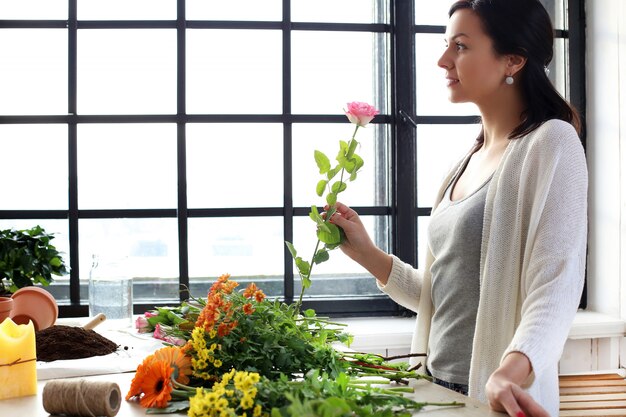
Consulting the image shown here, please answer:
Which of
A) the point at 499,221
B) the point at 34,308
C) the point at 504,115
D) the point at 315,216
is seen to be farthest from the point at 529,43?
the point at 34,308

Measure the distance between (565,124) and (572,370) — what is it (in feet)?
4.93

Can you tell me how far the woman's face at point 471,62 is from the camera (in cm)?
191

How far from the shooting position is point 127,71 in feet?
10.2

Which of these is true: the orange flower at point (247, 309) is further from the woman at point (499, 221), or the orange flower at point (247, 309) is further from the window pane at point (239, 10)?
the window pane at point (239, 10)

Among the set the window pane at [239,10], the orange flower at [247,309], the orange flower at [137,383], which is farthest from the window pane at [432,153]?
the orange flower at [137,383]

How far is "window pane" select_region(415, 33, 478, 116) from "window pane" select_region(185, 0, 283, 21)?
568 mm

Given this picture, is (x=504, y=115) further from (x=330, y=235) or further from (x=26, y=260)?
(x=26, y=260)

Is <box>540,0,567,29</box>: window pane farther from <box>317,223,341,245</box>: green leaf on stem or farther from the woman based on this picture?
<box>317,223,341,245</box>: green leaf on stem

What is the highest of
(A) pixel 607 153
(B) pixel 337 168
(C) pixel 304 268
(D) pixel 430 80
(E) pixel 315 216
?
(D) pixel 430 80

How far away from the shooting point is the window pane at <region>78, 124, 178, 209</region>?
10.1 feet

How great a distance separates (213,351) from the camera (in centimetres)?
139

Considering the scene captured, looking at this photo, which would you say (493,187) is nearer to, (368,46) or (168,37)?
(368,46)

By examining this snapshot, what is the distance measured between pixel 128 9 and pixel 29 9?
1.22 feet

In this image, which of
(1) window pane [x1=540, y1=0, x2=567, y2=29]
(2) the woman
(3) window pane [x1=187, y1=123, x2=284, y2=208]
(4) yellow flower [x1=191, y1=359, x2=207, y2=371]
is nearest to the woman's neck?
(2) the woman
